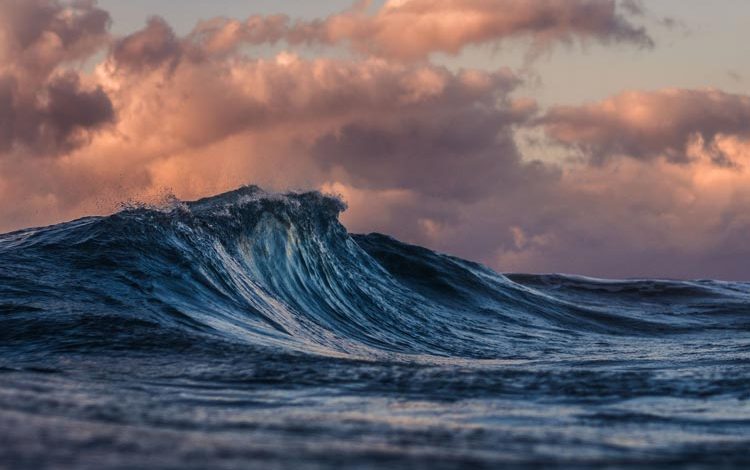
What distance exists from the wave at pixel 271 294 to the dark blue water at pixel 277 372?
0.18 feet

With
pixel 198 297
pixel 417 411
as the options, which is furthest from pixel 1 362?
pixel 198 297

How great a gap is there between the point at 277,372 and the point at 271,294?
8.15 m

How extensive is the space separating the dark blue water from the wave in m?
0.06

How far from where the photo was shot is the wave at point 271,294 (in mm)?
9438

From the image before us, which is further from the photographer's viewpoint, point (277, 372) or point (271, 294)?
point (271, 294)

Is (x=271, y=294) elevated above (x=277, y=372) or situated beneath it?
elevated above

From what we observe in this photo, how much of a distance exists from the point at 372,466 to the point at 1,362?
4820 millimetres

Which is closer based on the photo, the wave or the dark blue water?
the dark blue water

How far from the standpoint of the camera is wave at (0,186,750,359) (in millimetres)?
9438

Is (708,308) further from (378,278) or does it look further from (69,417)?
(69,417)

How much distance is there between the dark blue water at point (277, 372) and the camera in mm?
3854

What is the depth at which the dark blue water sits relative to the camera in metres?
3.85

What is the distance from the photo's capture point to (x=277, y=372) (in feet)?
22.3

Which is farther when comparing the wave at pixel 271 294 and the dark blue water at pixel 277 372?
the wave at pixel 271 294
